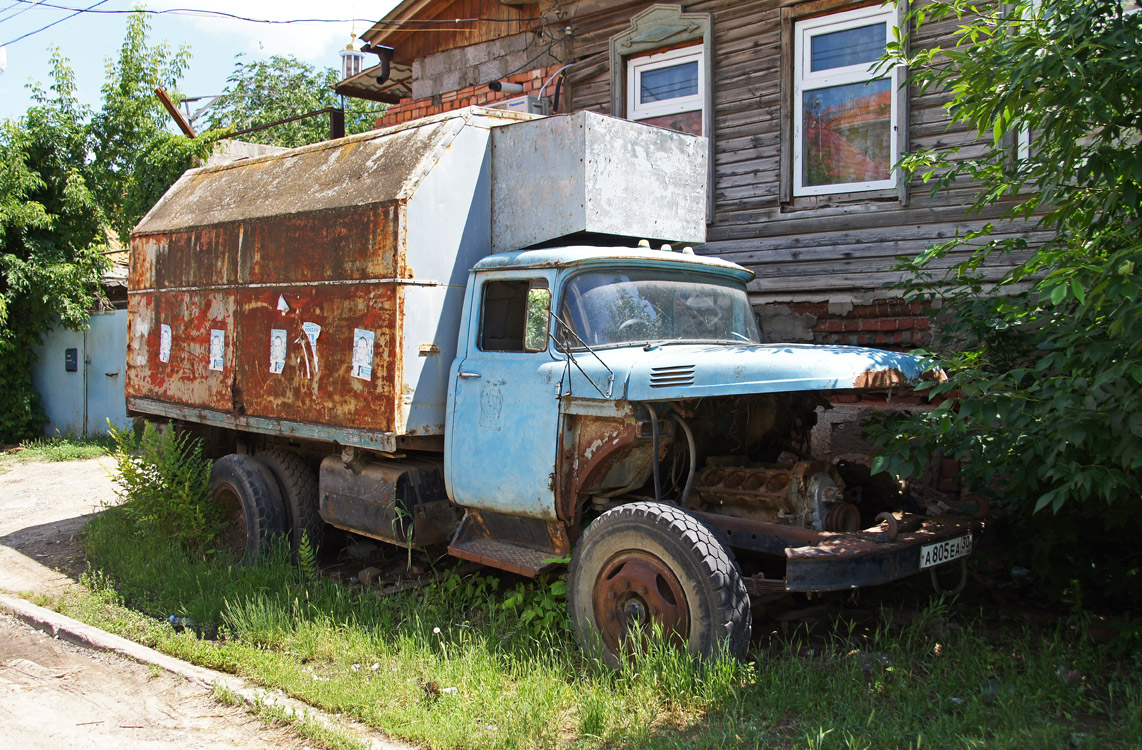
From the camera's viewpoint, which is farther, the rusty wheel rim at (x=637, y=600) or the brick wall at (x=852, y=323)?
the brick wall at (x=852, y=323)

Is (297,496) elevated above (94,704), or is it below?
above

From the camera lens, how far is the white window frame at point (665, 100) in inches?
348

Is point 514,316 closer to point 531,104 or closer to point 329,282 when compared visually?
point 329,282

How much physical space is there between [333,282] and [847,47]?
16.7ft

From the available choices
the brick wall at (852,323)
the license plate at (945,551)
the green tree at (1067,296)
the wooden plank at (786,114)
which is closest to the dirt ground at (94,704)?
the license plate at (945,551)

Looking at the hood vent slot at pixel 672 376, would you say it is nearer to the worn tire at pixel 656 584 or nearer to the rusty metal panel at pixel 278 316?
the worn tire at pixel 656 584

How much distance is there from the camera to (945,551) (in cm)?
428

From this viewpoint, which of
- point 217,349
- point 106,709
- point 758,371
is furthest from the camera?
point 217,349

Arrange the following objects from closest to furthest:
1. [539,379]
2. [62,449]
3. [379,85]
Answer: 1. [539,379]
2. [379,85]
3. [62,449]

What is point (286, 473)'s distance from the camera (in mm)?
6711

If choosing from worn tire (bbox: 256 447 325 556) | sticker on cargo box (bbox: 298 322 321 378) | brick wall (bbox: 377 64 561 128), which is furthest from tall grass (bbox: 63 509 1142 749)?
brick wall (bbox: 377 64 561 128)

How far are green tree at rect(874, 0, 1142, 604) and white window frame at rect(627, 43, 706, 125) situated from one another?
4.49 m

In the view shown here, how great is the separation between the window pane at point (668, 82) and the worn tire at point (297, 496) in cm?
522

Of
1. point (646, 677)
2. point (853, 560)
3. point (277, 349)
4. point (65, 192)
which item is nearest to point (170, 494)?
point (277, 349)
